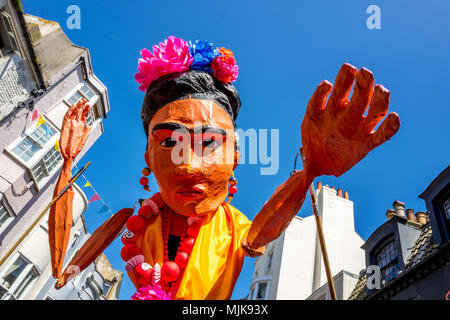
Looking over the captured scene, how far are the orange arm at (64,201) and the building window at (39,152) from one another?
899 centimetres

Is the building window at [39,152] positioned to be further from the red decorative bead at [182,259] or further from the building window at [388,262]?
the building window at [388,262]

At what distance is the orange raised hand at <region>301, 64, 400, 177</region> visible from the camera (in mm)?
1929

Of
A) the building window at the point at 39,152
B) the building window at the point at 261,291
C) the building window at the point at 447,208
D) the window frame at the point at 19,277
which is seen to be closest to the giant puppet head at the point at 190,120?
the building window at the point at 447,208

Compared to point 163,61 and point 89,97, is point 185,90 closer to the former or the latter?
point 163,61

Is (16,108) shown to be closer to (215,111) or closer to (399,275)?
(215,111)

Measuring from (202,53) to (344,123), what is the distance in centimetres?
168

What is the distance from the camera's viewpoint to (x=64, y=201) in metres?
3.04

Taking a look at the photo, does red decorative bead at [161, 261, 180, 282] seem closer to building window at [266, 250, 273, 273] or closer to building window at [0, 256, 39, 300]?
building window at [0, 256, 39, 300]


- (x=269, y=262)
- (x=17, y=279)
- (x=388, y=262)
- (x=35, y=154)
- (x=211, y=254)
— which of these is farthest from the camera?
(x=269, y=262)

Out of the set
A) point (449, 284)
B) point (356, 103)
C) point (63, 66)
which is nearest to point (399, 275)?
point (449, 284)

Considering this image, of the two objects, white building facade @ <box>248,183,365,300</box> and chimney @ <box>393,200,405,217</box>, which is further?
white building facade @ <box>248,183,365,300</box>

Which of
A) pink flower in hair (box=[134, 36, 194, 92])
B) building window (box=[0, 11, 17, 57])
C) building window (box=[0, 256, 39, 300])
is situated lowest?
pink flower in hair (box=[134, 36, 194, 92])

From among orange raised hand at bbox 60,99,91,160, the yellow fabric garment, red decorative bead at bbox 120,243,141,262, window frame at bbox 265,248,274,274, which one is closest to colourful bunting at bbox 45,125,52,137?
orange raised hand at bbox 60,99,91,160

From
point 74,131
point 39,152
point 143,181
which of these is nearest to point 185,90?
point 143,181
